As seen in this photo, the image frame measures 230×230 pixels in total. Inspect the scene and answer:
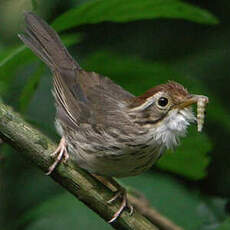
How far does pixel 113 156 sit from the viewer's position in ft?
12.3

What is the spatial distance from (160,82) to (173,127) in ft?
1.46

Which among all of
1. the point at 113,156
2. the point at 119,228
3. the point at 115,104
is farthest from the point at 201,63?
the point at 119,228

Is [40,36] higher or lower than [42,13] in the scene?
lower

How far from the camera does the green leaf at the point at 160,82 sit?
13.4 feet

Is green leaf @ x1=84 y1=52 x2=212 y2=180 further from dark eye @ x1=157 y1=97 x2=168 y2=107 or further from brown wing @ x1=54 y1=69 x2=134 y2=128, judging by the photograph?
dark eye @ x1=157 y1=97 x2=168 y2=107

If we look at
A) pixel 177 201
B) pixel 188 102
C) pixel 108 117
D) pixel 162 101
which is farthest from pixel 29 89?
pixel 177 201

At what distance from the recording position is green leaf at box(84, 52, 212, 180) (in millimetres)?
4074

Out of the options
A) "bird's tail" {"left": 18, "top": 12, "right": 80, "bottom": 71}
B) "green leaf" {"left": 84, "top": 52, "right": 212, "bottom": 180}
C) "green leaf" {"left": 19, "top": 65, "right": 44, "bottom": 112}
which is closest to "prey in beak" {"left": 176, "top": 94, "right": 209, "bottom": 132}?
"green leaf" {"left": 84, "top": 52, "right": 212, "bottom": 180}

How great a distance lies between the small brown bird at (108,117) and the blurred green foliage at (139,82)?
0.12 metres

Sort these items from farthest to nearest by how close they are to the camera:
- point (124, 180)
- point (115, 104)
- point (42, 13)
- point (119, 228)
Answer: point (42, 13), point (124, 180), point (115, 104), point (119, 228)

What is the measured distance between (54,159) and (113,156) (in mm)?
559

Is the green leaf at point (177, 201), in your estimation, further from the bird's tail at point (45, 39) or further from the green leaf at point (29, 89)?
the green leaf at point (29, 89)

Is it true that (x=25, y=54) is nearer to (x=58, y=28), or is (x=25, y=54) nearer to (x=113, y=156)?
(x=58, y=28)

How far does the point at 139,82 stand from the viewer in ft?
13.6
